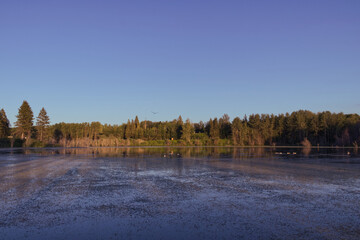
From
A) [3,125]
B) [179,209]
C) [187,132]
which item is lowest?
[179,209]

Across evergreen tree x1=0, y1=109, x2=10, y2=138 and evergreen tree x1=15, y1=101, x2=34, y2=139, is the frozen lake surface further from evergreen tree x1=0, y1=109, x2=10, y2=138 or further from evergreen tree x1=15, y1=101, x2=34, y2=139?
evergreen tree x1=0, y1=109, x2=10, y2=138

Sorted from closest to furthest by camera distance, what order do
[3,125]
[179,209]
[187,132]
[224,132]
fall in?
[179,209]
[3,125]
[187,132]
[224,132]

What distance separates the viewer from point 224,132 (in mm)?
91562

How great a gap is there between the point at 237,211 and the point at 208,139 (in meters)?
76.1

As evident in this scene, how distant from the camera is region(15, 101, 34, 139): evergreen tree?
59188 millimetres

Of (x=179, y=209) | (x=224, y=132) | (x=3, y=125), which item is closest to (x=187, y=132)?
(x=224, y=132)

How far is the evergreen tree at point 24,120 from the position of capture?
59.2 m

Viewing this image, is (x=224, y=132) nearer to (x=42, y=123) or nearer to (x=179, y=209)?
(x=42, y=123)

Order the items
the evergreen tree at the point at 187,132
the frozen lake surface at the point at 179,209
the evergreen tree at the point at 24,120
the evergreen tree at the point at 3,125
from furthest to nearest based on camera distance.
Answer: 1. the evergreen tree at the point at 187,132
2. the evergreen tree at the point at 3,125
3. the evergreen tree at the point at 24,120
4. the frozen lake surface at the point at 179,209

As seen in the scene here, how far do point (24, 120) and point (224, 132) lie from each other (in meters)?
59.4

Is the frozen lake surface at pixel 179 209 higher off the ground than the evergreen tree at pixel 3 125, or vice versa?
the evergreen tree at pixel 3 125

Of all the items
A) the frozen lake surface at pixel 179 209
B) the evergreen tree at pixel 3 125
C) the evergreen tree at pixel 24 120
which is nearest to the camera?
the frozen lake surface at pixel 179 209

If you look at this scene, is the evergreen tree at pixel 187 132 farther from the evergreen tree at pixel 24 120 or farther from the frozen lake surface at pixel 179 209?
the frozen lake surface at pixel 179 209

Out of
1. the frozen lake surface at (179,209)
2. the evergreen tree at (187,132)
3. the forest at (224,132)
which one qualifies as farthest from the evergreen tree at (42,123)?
the frozen lake surface at (179,209)
